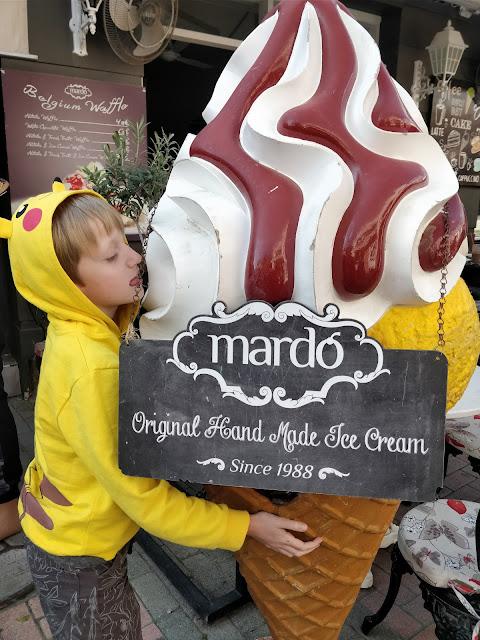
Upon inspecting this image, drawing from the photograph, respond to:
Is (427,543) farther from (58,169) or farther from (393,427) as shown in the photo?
(58,169)

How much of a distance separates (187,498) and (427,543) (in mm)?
1324

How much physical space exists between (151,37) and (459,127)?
189 inches

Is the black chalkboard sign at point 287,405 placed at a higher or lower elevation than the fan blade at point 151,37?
lower

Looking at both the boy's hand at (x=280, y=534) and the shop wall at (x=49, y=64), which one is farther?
the shop wall at (x=49, y=64)

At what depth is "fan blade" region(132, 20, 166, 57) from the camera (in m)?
4.33

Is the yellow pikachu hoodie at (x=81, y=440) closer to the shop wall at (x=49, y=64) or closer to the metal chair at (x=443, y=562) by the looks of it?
the metal chair at (x=443, y=562)

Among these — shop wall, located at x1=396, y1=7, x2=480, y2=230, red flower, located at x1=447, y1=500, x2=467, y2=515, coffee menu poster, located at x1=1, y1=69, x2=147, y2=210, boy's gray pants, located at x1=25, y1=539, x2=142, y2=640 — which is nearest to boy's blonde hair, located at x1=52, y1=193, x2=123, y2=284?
boy's gray pants, located at x1=25, y1=539, x2=142, y2=640

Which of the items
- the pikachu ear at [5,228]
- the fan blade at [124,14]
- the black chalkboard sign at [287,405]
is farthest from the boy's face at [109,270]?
the fan blade at [124,14]

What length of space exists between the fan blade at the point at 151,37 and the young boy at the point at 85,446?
3.67m

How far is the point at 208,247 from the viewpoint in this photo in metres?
1.14

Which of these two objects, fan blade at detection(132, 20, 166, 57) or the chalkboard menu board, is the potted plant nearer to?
fan blade at detection(132, 20, 166, 57)

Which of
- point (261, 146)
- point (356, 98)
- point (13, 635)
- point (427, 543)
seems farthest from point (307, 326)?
point (13, 635)

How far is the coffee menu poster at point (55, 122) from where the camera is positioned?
13.9 ft

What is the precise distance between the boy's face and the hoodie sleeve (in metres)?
0.23
